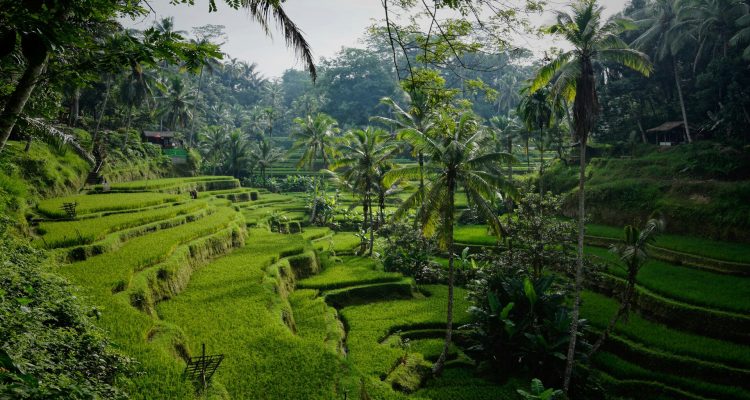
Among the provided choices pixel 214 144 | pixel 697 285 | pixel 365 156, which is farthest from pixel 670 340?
pixel 214 144

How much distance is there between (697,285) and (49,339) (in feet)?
63.4

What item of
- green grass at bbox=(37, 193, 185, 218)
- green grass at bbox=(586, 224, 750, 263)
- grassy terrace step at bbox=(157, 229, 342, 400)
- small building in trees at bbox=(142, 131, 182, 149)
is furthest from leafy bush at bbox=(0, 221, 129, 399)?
small building in trees at bbox=(142, 131, 182, 149)

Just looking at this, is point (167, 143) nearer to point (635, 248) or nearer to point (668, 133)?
point (635, 248)

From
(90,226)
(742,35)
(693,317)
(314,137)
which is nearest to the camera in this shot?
(693,317)

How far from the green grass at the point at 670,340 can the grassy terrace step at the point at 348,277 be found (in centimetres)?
820

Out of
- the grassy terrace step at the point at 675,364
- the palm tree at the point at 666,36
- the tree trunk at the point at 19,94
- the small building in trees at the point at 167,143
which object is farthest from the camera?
the small building in trees at the point at 167,143

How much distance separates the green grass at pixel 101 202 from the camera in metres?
15.7

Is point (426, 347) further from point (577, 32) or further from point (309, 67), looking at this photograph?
point (309, 67)

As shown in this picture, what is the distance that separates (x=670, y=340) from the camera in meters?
13.4

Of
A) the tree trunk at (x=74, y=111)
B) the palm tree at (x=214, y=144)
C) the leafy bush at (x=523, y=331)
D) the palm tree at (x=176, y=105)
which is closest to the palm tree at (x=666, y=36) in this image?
the leafy bush at (x=523, y=331)

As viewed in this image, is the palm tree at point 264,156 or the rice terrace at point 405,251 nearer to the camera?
the rice terrace at point 405,251

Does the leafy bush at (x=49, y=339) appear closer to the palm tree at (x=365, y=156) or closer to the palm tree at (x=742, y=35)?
the palm tree at (x=365, y=156)

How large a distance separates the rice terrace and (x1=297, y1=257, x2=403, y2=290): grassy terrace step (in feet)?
0.43

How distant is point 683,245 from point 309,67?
21.2m
